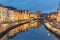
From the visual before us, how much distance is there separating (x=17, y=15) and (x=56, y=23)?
128cm

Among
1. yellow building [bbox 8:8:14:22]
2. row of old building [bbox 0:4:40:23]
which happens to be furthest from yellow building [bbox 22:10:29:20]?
yellow building [bbox 8:8:14:22]

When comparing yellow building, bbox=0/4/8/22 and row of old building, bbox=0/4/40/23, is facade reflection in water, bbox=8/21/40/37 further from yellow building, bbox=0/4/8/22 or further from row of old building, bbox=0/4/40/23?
yellow building, bbox=0/4/8/22

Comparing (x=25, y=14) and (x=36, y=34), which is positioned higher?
(x=25, y=14)

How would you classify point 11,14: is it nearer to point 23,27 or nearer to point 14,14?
point 14,14

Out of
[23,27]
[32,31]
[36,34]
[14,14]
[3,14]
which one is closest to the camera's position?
[36,34]

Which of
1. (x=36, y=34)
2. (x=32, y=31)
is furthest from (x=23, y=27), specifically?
(x=36, y=34)

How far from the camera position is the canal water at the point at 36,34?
729 centimetres

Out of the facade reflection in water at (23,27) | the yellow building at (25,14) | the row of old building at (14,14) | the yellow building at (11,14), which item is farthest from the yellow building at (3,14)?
the yellow building at (25,14)

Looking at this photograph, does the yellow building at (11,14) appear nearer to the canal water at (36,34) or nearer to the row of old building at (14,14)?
the row of old building at (14,14)

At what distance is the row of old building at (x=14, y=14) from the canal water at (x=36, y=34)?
1.21 ft

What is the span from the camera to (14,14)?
8.09 metres

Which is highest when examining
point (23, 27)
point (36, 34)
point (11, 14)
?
point (11, 14)

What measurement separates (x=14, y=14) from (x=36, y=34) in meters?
1.03

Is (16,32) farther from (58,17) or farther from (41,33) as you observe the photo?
(58,17)
